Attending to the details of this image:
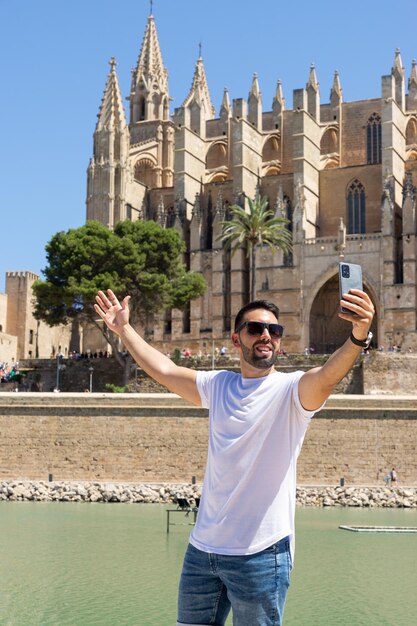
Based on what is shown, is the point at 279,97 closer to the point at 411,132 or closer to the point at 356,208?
the point at 411,132

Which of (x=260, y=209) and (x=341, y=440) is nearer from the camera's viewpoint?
(x=341, y=440)

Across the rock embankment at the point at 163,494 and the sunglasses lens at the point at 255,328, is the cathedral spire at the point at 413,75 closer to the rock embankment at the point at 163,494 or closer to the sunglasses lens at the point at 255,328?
the rock embankment at the point at 163,494

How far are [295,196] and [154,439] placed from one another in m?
22.0

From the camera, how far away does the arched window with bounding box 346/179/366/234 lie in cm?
4675

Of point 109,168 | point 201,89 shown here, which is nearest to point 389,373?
point 109,168

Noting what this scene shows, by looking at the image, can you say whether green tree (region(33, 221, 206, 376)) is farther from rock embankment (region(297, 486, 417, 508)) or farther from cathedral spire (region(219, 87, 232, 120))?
cathedral spire (region(219, 87, 232, 120))

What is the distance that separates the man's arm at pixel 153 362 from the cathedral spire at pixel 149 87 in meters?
57.3

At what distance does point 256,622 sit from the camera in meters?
3.84

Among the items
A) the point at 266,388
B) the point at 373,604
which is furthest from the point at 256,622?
the point at 373,604

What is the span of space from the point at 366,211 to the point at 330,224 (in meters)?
1.94

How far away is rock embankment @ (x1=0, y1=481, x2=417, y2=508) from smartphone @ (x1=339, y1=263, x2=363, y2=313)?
1993cm

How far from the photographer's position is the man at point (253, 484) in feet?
12.6

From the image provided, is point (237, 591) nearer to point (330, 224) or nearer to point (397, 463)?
point (397, 463)

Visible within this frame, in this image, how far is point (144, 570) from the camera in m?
14.6
